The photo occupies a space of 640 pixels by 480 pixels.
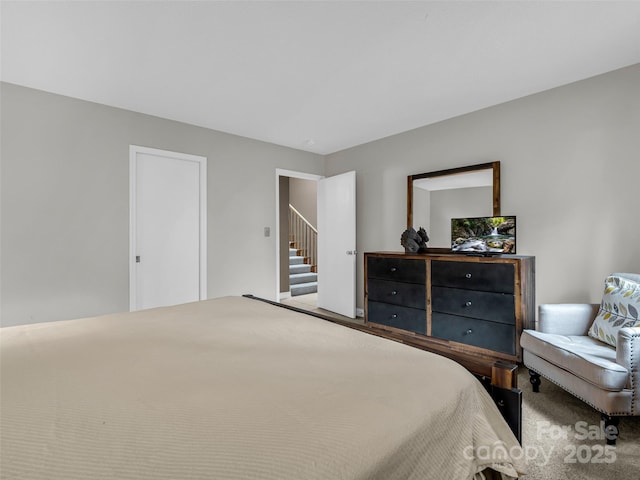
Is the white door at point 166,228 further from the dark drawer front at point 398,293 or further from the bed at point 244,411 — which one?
the bed at point 244,411

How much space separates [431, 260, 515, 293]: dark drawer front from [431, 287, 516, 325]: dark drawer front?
1.9 inches

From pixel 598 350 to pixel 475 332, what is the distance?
35.5 inches

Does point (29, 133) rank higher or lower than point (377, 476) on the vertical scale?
higher

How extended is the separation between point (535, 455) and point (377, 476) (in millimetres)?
1513

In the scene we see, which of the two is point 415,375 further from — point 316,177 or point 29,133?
point 316,177

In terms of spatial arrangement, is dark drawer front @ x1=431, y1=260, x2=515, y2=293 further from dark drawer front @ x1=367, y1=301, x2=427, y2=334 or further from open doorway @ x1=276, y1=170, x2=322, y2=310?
open doorway @ x1=276, y1=170, x2=322, y2=310

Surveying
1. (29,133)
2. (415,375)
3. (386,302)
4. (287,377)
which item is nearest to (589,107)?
(386,302)

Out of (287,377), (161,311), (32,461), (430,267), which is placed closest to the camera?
(32,461)

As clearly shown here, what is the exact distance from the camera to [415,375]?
98 centimetres

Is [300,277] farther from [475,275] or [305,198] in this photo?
[475,275]

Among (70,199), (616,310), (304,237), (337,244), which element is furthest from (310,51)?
(304,237)

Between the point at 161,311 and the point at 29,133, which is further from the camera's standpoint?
the point at 29,133

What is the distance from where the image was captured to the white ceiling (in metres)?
1.82

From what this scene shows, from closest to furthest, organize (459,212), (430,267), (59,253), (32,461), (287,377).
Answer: (32,461) < (287,377) < (59,253) < (430,267) < (459,212)
